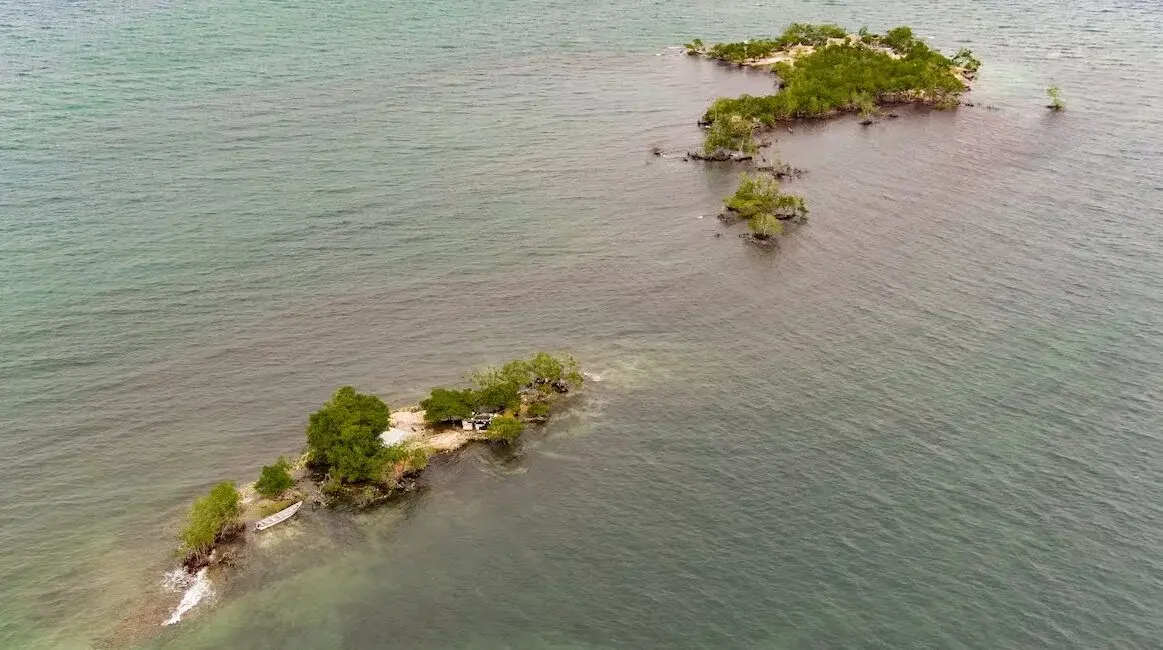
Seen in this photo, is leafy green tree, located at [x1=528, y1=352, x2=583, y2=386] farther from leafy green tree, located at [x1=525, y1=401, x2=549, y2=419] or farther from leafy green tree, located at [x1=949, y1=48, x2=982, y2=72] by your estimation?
leafy green tree, located at [x1=949, y1=48, x2=982, y2=72]

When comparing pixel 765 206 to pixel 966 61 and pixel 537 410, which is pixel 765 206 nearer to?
pixel 537 410

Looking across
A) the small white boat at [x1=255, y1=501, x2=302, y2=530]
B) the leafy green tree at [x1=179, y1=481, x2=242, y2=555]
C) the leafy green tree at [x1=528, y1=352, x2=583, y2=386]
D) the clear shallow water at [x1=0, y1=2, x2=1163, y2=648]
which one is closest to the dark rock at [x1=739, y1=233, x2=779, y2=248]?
the clear shallow water at [x1=0, y1=2, x2=1163, y2=648]

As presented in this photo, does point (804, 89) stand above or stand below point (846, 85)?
above

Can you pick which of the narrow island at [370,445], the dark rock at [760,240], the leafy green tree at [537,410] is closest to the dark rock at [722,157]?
the dark rock at [760,240]

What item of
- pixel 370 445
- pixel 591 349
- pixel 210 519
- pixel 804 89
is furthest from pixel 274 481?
pixel 804 89

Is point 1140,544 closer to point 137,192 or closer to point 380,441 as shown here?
point 380,441

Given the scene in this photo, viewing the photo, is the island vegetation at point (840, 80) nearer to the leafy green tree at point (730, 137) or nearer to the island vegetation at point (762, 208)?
the leafy green tree at point (730, 137)

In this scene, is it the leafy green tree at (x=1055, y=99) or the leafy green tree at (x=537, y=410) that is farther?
the leafy green tree at (x=1055, y=99)
